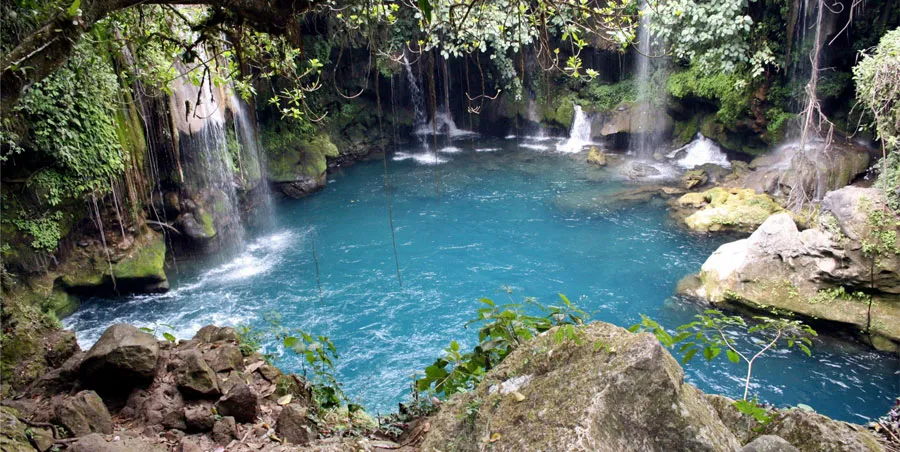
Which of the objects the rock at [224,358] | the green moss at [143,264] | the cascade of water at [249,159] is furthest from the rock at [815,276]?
the cascade of water at [249,159]

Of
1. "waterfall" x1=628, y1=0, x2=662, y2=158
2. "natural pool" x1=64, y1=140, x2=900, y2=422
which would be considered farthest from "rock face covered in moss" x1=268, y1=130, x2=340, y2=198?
"waterfall" x1=628, y1=0, x2=662, y2=158

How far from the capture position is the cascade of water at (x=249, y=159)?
44.7 feet

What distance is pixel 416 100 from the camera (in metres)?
21.2

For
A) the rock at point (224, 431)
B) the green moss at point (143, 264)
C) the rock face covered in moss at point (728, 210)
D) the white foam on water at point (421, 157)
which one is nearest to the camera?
the rock at point (224, 431)

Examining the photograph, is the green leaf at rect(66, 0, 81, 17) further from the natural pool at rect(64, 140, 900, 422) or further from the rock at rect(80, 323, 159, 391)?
the natural pool at rect(64, 140, 900, 422)

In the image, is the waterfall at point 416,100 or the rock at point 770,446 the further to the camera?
the waterfall at point 416,100

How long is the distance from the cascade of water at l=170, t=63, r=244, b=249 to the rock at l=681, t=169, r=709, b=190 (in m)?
11.7

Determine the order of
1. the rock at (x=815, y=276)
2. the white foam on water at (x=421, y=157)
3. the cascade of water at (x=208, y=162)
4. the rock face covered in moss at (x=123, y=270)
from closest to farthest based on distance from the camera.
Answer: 1. the rock at (x=815, y=276)
2. the rock face covered in moss at (x=123, y=270)
3. the cascade of water at (x=208, y=162)
4. the white foam on water at (x=421, y=157)

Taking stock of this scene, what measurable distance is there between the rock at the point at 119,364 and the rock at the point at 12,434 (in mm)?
778

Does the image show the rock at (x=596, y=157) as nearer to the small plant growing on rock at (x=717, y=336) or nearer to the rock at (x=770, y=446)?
the small plant growing on rock at (x=717, y=336)

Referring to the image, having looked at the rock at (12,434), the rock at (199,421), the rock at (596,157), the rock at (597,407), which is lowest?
the rock at (596,157)

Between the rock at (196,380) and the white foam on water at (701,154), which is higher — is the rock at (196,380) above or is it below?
above

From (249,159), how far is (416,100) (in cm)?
871

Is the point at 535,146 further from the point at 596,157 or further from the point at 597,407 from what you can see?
the point at 597,407
